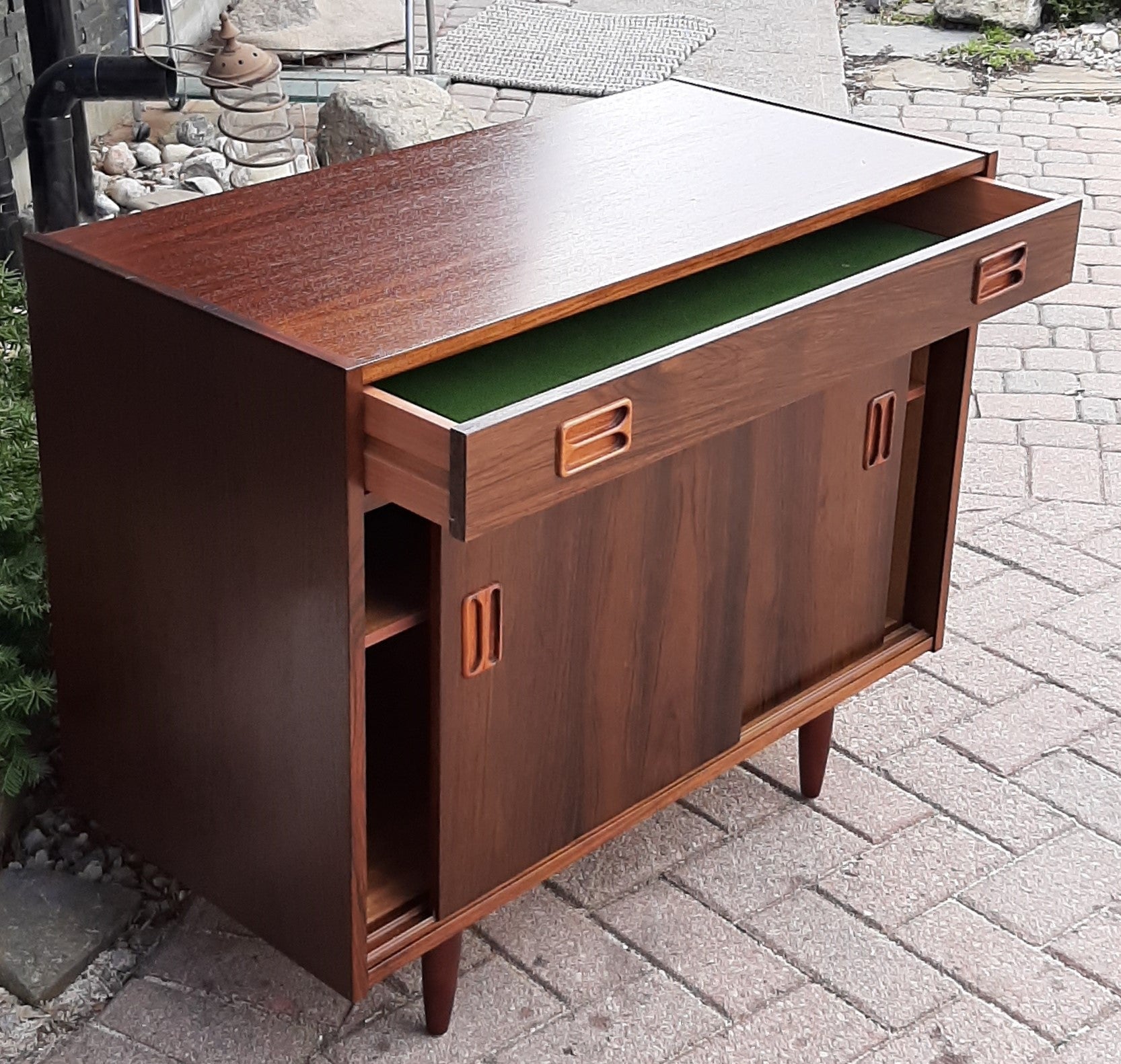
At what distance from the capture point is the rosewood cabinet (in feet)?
5.79

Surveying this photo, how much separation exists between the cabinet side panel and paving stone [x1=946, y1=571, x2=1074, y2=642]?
1663 millimetres

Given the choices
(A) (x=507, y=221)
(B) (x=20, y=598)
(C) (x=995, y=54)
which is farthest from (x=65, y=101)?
(C) (x=995, y=54)

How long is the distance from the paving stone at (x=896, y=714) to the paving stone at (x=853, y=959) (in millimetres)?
428

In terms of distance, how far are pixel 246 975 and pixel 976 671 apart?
1486 mm

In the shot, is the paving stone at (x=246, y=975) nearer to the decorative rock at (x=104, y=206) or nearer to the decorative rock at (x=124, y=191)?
the decorative rock at (x=104, y=206)

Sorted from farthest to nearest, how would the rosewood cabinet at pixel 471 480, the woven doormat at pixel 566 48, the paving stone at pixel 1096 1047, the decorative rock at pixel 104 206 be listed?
the woven doormat at pixel 566 48 → the decorative rock at pixel 104 206 → the paving stone at pixel 1096 1047 → the rosewood cabinet at pixel 471 480

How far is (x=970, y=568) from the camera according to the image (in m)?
3.44

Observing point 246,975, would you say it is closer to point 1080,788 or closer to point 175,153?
point 1080,788

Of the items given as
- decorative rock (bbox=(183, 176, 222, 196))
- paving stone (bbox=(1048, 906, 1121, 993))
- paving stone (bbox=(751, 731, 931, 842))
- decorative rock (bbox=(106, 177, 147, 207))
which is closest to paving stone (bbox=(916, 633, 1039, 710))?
paving stone (bbox=(751, 731, 931, 842))

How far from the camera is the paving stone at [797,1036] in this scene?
7.34ft

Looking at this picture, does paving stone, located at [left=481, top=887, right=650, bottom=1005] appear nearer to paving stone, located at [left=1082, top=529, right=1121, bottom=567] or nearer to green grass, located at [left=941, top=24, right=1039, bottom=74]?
paving stone, located at [left=1082, top=529, right=1121, bottom=567]

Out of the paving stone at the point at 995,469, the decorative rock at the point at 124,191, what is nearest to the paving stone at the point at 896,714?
the paving stone at the point at 995,469

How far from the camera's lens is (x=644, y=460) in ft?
5.83

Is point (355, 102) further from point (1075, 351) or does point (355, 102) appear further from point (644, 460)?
point (644, 460)
